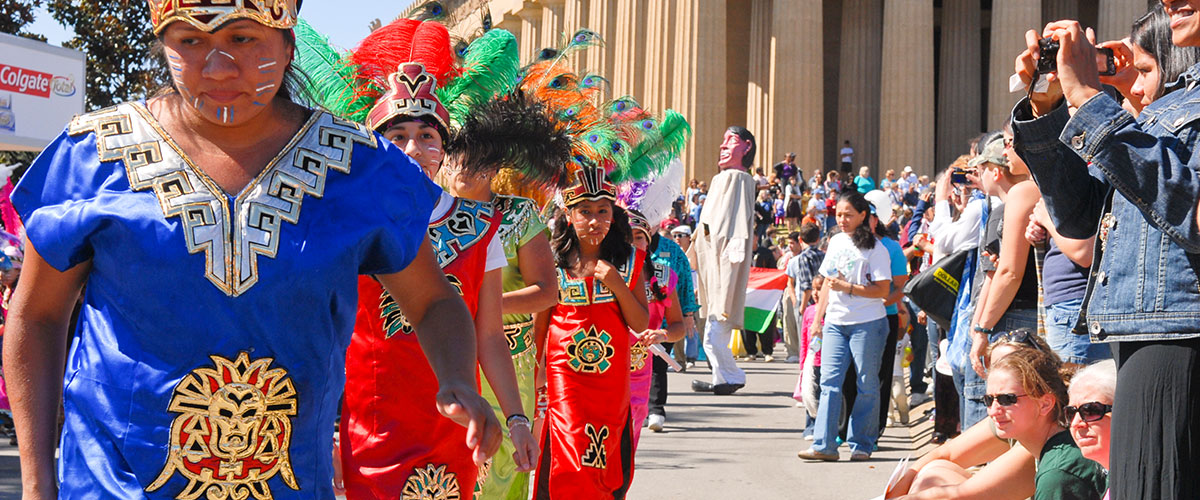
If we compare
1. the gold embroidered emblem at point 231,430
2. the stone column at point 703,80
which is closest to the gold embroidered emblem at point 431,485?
the gold embroidered emblem at point 231,430

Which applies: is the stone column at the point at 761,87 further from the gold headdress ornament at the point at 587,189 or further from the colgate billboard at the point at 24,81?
the gold headdress ornament at the point at 587,189

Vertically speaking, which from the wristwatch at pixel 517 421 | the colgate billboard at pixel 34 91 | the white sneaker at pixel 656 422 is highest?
the colgate billboard at pixel 34 91

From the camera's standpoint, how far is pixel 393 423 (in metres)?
4.36

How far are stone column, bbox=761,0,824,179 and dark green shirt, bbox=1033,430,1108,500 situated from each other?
31073mm

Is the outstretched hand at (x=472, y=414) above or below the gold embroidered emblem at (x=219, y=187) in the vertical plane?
below

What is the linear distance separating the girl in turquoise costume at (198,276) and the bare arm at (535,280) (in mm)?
2675

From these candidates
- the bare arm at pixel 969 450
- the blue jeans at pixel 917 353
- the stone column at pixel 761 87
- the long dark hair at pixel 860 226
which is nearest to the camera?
the bare arm at pixel 969 450

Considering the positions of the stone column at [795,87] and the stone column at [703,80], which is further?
the stone column at [703,80]

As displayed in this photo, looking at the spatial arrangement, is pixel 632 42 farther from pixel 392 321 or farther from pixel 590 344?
pixel 392 321

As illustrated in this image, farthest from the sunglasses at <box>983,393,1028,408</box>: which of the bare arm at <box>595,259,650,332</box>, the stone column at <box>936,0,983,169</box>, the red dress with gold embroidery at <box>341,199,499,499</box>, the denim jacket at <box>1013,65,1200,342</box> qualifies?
the stone column at <box>936,0,983,169</box>

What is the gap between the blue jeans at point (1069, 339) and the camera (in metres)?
5.96

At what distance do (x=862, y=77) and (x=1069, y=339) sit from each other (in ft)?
113

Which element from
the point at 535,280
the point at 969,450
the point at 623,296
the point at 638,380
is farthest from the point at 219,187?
the point at 638,380

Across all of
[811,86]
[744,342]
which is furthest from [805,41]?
[744,342]
